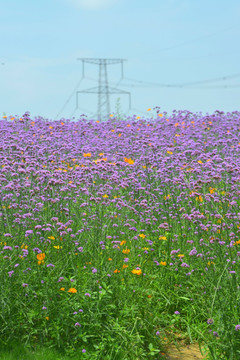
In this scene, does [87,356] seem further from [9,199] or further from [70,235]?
[9,199]

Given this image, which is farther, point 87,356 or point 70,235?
point 70,235

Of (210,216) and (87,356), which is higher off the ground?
(210,216)

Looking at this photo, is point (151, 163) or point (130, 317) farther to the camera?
point (151, 163)

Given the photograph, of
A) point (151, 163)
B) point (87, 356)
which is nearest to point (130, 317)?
point (87, 356)

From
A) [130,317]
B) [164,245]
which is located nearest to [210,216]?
[164,245]

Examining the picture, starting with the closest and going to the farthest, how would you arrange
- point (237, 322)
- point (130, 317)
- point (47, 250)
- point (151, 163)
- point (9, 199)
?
point (237, 322), point (130, 317), point (47, 250), point (9, 199), point (151, 163)

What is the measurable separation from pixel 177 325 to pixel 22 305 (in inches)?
63.1

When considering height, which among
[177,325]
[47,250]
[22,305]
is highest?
[47,250]

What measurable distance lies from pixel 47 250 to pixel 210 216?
2.01 m

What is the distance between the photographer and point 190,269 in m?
5.55

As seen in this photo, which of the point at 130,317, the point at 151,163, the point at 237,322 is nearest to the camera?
the point at 237,322

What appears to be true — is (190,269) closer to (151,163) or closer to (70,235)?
(70,235)

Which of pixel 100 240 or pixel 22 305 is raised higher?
pixel 100 240

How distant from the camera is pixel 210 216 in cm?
607
